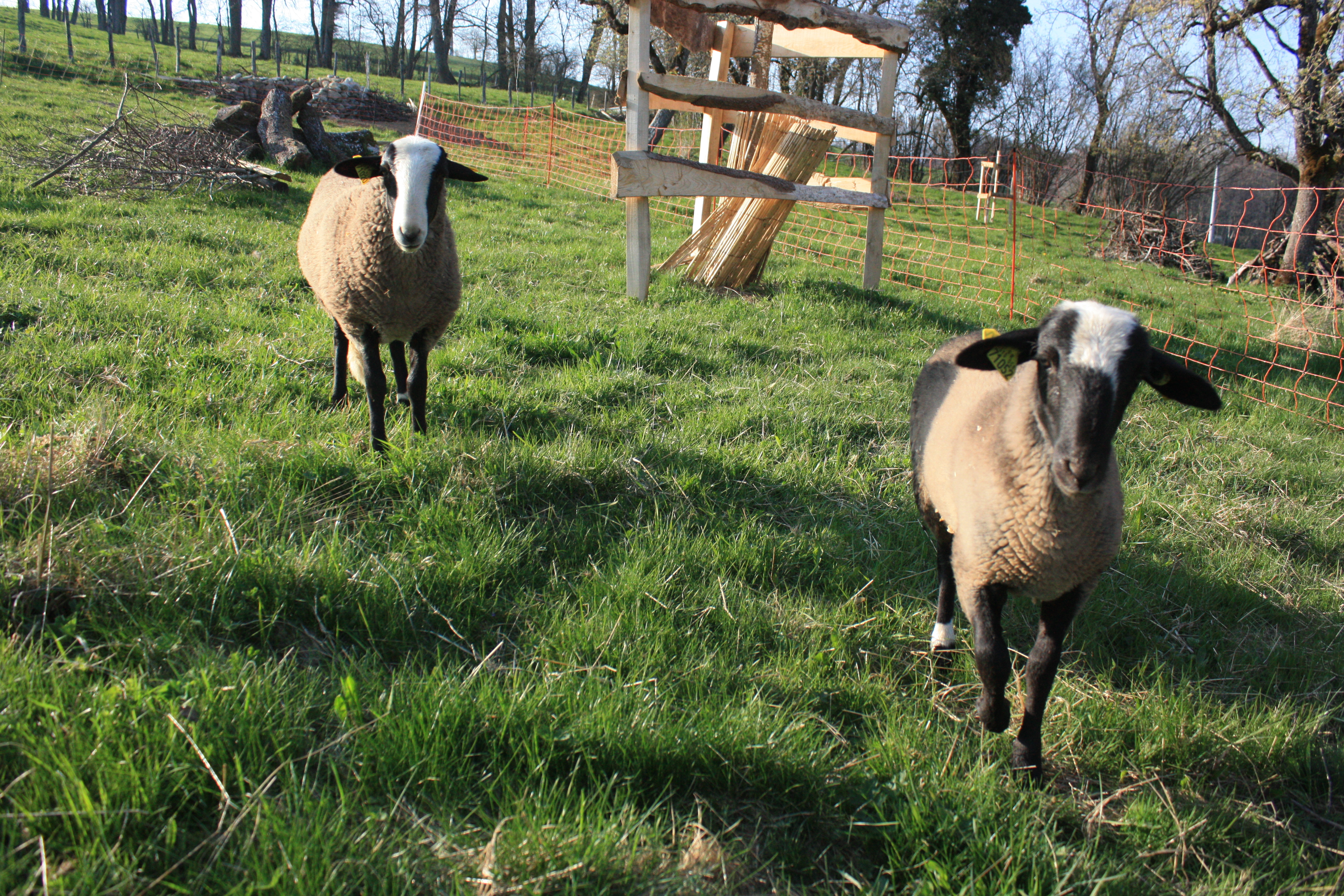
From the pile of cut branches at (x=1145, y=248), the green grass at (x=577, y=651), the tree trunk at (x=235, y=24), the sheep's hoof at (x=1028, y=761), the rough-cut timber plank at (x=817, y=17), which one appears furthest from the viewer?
the tree trunk at (x=235, y=24)

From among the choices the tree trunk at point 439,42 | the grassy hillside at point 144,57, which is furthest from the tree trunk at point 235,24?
the tree trunk at point 439,42

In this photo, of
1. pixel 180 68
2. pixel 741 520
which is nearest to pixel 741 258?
pixel 741 520

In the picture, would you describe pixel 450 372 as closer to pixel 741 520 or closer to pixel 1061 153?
pixel 741 520

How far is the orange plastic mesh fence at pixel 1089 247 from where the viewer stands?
23.5 feet

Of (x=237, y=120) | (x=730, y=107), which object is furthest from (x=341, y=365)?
(x=237, y=120)

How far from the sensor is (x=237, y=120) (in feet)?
37.4

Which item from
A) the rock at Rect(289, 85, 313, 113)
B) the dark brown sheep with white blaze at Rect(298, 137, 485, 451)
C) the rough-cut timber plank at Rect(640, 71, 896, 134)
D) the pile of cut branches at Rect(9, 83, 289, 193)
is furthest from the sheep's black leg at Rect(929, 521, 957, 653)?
the rock at Rect(289, 85, 313, 113)

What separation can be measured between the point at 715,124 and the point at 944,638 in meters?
7.28

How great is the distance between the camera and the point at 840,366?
5.38m

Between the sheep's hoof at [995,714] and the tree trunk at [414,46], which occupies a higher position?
the tree trunk at [414,46]

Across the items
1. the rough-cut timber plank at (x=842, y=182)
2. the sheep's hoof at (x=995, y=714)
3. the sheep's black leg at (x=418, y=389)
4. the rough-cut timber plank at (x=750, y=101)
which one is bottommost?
the sheep's hoof at (x=995, y=714)

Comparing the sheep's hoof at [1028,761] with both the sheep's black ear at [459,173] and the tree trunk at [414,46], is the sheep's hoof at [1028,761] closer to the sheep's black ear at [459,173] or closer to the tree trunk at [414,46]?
the sheep's black ear at [459,173]

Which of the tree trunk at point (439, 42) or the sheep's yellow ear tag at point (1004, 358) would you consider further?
the tree trunk at point (439, 42)

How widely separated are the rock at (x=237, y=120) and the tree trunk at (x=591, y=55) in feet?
61.4
